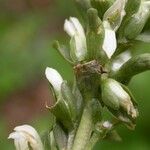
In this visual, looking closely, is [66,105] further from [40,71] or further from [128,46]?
Answer: [40,71]

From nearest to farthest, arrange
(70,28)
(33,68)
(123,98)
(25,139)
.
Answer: (123,98) → (25,139) → (70,28) → (33,68)

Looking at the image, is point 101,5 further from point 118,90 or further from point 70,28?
point 118,90

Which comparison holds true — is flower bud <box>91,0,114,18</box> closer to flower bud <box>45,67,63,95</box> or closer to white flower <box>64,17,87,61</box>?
white flower <box>64,17,87,61</box>

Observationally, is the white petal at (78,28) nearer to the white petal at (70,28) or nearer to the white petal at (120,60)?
the white petal at (70,28)

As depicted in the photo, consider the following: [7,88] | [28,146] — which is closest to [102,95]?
[28,146]

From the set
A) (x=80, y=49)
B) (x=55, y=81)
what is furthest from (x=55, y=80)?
(x=80, y=49)

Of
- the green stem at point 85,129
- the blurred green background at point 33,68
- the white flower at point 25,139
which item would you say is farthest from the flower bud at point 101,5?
the blurred green background at point 33,68
